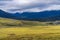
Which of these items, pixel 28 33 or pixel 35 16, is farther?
pixel 35 16

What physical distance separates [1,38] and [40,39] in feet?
17.5

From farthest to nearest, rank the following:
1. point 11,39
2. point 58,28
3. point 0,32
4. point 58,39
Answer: point 58,28 → point 0,32 → point 58,39 → point 11,39

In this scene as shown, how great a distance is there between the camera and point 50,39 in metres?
22.5

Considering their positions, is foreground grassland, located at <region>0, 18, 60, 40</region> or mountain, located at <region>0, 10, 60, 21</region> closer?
foreground grassland, located at <region>0, 18, 60, 40</region>

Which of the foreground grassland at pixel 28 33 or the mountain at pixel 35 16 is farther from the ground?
the mountain at pixel 35 16

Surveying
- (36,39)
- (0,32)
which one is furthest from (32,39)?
(0,32)

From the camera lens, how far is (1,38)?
22969mm

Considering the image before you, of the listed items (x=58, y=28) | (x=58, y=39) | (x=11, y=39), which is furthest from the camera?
(x=58, y=28)

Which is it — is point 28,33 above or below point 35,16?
below

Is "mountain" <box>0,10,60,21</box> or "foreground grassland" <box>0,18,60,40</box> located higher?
"mountain" <box>0,10,60,21</box>

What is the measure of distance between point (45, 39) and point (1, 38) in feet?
19.4

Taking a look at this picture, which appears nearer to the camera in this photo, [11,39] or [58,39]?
[11,39]

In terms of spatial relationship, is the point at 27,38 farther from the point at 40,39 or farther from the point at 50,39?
the point at 50,39

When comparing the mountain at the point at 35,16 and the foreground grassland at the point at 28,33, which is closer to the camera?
the foreground grassland at the point at 28,33
